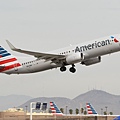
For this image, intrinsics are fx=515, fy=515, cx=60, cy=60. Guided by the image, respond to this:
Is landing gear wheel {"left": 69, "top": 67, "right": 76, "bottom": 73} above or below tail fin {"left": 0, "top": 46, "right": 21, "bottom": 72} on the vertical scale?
below

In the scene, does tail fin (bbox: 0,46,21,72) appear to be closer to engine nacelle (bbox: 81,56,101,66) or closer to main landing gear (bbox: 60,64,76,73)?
main landing gear (bbox: 60,64,76,73)

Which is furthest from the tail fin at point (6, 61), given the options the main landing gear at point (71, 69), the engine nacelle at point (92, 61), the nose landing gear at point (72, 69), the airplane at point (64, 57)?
the engine nacelle at point (92, 61)

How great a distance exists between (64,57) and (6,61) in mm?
16128

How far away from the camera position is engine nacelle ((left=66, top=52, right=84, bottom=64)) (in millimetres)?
88875

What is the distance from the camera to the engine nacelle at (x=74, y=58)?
88875 millimetres

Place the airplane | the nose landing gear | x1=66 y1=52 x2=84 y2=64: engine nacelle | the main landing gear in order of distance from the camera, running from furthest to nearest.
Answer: the nose landing gear → the main landing gear → x1=66 y1=52 x2=84 y2=64: engine nacelle → the airplane

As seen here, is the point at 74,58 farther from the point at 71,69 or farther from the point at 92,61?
the point at 71,69

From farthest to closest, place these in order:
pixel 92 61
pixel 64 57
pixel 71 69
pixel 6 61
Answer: pixel 6 61, pixel 71 69, pixel 92 61, pixel 64 57

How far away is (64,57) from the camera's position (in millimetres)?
92062

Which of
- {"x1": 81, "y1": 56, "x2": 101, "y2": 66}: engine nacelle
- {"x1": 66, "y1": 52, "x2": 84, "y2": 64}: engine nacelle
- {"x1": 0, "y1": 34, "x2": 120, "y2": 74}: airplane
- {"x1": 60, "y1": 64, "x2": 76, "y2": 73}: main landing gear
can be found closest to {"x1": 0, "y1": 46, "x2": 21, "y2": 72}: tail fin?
{"x1": 0, "y1": 34, "x2": 120, "y2": 74}: airplane

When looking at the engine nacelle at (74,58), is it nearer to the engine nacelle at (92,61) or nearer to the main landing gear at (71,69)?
the main landing gear at (71,69)

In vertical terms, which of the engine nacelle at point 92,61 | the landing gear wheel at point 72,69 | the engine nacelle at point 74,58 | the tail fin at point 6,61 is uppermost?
the tail fin at point 6,61

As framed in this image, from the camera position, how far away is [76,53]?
295ft

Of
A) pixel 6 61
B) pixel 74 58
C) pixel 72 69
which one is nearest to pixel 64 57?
pixel 74 58
